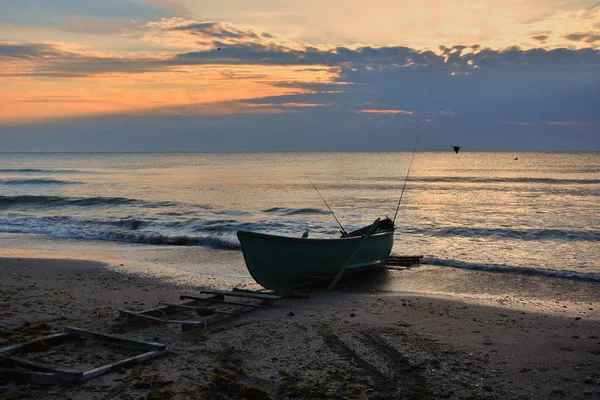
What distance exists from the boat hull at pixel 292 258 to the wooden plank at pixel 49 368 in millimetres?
4640

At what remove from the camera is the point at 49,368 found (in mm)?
5312

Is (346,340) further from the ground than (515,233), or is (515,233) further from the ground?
(346,340)

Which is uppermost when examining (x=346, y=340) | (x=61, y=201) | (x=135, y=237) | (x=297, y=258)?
→ (x=297, y=258)

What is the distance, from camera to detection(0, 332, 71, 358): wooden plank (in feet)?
19.4

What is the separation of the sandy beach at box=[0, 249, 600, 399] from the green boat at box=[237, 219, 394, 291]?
0.43m

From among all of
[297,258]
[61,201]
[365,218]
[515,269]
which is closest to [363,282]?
[297,258]

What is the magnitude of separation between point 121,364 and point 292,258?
4.93 meters

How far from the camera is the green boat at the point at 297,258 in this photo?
9914 millimetres

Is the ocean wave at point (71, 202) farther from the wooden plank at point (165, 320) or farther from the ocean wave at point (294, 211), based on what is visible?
the wooden plank at point (165, 320)

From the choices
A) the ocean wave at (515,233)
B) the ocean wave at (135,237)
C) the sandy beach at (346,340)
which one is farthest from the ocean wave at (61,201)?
the sandy beach at (346,340)

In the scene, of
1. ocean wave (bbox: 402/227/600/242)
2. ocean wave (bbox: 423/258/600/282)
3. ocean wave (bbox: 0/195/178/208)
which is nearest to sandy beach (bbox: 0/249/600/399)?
ocean wave (bbox: 423/258/600/282)

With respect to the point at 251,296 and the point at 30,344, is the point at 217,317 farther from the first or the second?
the point at 30,344

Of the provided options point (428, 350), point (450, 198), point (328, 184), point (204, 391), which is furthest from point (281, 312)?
point (328, 184)

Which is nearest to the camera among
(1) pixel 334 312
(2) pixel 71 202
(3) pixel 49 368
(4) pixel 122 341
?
(3) pixel 49 368
